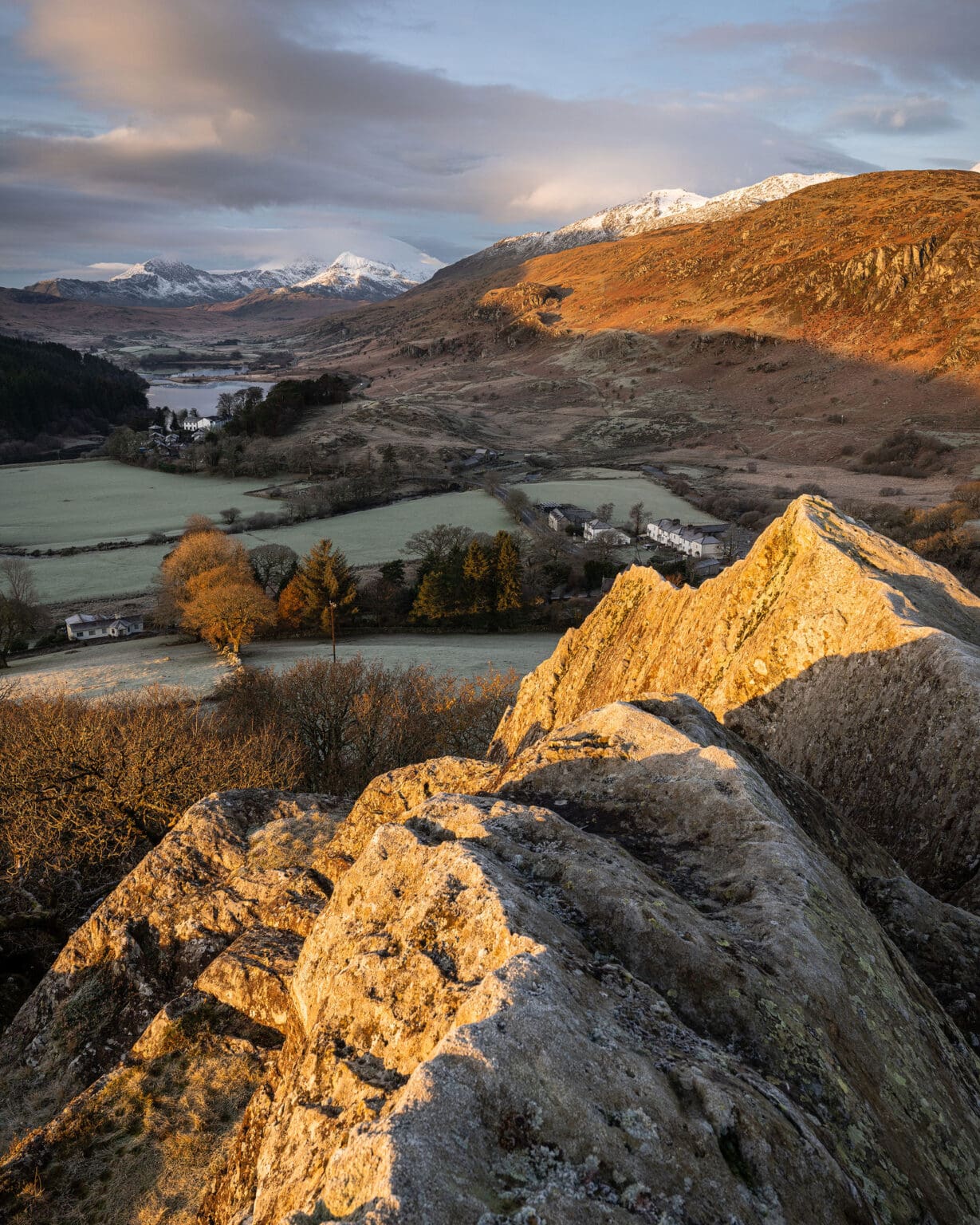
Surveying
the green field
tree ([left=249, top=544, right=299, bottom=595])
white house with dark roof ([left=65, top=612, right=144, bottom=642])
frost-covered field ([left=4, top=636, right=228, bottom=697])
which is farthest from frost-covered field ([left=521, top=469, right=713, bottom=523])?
frost-covered field ([left=4, top=636, right=228, bottom=697])

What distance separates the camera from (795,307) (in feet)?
643

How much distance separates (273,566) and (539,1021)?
69796 mm

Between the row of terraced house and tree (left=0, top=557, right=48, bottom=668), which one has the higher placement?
the row of terraced house

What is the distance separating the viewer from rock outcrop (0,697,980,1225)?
13.5 feet

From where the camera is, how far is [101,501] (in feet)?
367

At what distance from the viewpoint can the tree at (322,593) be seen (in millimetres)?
60938

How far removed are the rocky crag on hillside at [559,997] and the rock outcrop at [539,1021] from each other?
25 mm

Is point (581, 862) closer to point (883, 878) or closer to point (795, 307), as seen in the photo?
point (883, 878)

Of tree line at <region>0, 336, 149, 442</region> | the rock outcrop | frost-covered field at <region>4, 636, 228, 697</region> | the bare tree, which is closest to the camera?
the rock outcrop

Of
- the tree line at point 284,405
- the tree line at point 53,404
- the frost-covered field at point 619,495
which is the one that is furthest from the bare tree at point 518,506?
the tree line at point 53,404

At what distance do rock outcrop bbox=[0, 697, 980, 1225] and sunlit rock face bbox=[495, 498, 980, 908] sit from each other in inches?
84.7

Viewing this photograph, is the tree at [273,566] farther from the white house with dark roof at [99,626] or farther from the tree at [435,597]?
the tree at [435,597]

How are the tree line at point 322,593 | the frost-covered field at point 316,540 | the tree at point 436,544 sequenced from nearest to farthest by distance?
the tree line at point 322,593
the tree at point 436,544
the frost-covered field at point 316,540

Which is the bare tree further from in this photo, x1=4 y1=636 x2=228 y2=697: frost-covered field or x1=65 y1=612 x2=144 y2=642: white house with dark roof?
x1=65 y1=612 x2=144 y2=642: white house with dark roof
